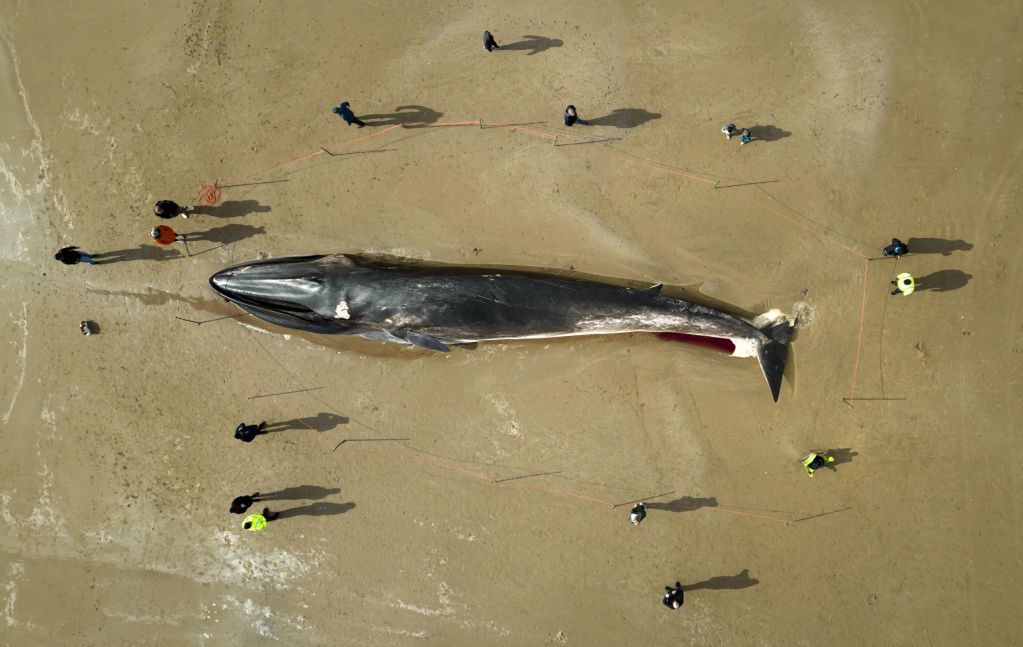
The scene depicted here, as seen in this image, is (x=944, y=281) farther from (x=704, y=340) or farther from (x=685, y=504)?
(x=685, y=504)

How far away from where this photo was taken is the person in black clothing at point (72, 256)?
660 cm

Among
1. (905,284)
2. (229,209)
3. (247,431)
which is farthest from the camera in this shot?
(229,209)

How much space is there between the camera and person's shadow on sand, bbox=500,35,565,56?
22.2ft

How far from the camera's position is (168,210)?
259 inches

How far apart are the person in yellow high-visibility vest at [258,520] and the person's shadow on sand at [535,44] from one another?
25.3 feet

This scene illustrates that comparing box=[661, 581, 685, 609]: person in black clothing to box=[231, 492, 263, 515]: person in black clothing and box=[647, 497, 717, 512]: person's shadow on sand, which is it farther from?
box=[231, 492, 263, 515]: person in black clothing

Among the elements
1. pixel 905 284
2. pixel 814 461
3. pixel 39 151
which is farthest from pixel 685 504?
pixel 39 151

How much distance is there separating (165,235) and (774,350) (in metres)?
8.85

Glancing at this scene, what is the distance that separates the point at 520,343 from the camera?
268 inches

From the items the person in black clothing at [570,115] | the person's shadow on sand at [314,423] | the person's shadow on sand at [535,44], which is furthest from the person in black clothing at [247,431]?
the person's shadow on sand at [535,44]

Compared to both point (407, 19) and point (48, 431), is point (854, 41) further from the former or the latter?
point (48, 431)

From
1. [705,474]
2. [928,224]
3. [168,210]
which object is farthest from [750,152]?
[168,210]

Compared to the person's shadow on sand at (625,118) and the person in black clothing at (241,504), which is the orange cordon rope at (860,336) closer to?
the person's shadow on sand at (625,118)

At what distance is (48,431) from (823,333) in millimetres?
11665
